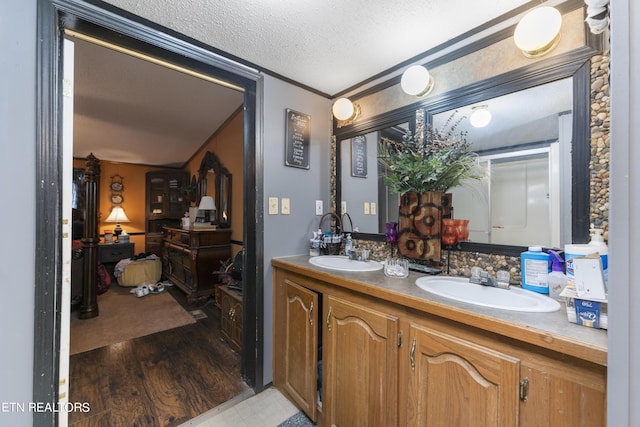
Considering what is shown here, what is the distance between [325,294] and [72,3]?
5.84 ft

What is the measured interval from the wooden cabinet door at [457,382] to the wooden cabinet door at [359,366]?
0.28 ft

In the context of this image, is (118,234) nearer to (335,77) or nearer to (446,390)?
(335,77)

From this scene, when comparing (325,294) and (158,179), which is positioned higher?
(158,179)

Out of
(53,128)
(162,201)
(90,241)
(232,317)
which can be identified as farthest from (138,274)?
(53,128)

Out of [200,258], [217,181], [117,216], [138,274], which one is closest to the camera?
[200,258]

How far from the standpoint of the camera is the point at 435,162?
4.29 ft

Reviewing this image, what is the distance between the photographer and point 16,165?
3.24 feet

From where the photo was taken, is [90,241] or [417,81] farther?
[90,241]

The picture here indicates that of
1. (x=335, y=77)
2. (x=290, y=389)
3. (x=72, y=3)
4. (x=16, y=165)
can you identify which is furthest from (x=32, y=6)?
(x=290, y=389)

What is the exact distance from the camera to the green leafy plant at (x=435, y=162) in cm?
133

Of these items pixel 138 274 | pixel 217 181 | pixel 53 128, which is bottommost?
pixel 138 274

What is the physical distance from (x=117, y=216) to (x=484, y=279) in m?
6.22

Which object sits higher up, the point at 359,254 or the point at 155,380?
the point at 359,254

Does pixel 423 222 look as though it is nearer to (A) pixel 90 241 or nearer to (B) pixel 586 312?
(B) pixel 586 312
